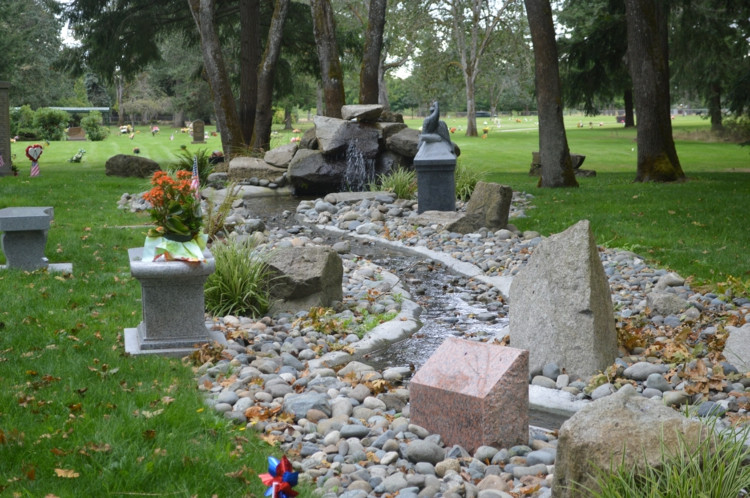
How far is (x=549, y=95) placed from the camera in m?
16.0

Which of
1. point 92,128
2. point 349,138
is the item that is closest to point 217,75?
point 349,138

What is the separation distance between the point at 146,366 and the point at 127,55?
19.4 m

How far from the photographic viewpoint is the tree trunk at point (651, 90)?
1598 centimetres

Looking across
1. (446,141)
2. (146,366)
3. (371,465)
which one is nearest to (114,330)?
(146,366)

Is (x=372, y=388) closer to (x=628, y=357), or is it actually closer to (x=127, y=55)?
(x=628, y=357)

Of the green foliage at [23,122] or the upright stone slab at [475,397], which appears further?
the green foliage at [23,122]

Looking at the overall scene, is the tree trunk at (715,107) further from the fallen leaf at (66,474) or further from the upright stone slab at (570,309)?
the fallen leaf at (66,474)

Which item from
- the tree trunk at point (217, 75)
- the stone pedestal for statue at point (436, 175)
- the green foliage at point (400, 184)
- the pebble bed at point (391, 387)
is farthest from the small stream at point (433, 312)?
the tree trunk at point (217, 75)

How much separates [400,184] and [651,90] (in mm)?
5554

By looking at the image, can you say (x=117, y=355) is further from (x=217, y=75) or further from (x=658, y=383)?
(x=217, y=75)

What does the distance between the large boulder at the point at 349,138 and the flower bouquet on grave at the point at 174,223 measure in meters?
11.3

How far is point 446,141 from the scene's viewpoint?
541 inches

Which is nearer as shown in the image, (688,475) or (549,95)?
(688,475)

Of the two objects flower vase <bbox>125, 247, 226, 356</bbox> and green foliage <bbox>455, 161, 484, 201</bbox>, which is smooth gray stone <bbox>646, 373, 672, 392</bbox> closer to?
flower vase <bbox>125, 247, 226, 356</bbox>
